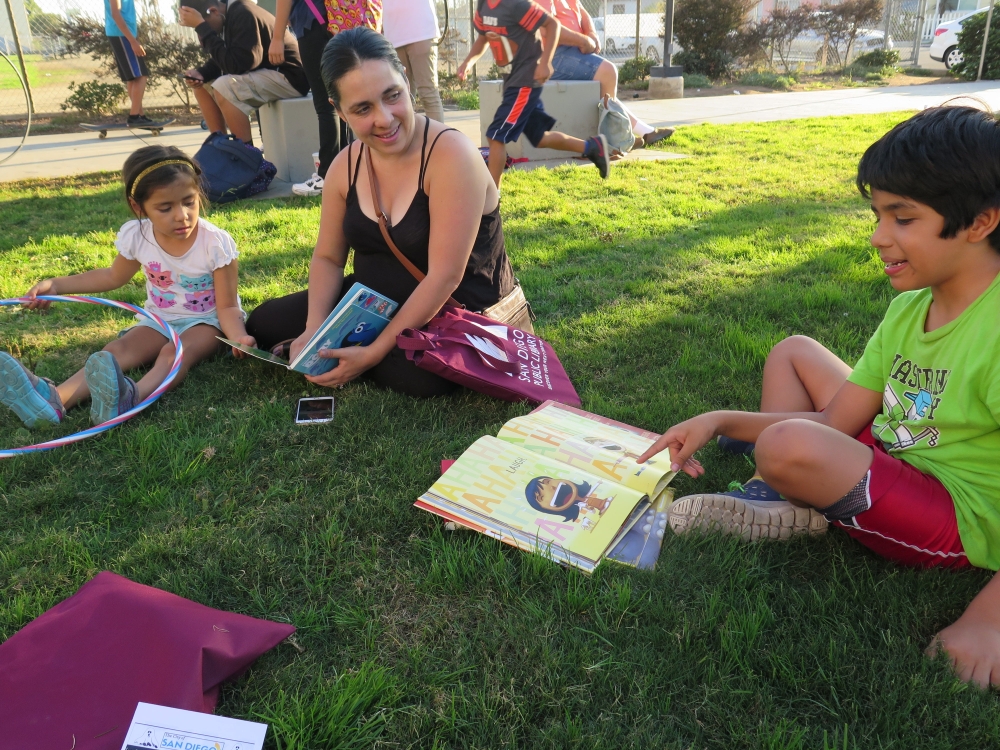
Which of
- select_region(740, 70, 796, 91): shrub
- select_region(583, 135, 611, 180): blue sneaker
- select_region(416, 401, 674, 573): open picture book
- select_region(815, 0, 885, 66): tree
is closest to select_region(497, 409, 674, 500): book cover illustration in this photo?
select_region(416, 401, 674, 573): open picture book

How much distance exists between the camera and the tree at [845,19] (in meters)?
21.6

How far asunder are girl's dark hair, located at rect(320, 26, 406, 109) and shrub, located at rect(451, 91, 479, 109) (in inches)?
424

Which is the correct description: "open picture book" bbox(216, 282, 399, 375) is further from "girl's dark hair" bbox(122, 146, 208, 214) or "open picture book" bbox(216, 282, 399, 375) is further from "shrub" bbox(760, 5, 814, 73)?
"shrub" bbox(760, 5, 814, 73)

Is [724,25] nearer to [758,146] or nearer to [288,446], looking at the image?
[758,146]

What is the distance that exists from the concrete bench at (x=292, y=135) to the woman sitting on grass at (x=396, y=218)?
15.0ft

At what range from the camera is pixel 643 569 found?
2135 mm

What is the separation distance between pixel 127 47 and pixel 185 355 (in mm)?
7469

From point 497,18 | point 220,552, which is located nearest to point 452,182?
point 220,552

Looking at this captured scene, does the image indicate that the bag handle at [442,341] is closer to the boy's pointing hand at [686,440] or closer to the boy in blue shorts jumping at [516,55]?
the boy's pointing hand at [686,440]

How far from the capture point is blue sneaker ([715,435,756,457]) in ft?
8.88

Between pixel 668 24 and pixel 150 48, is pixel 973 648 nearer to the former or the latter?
pixel 668 24

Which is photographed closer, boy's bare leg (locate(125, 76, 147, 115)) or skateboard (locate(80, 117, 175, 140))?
boy's bare leg (locate(125, 76, 147, 115))

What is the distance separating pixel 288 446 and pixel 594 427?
1141 millimetres

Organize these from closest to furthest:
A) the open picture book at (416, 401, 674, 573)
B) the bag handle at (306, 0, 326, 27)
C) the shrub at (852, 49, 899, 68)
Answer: the open picture book at (416, 401, 674, 573)
the bag handle at (306, 0, 326, 27)
the shrub at (852, 49, 899, 68)
